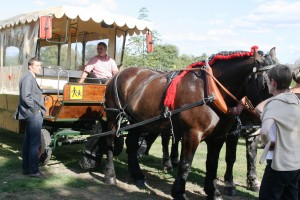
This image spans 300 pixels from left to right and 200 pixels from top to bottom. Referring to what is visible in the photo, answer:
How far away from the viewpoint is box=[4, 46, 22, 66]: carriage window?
7086 mm

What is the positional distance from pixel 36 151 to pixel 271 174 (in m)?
3.68

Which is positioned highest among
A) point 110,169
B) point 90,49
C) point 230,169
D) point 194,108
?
point 90,49

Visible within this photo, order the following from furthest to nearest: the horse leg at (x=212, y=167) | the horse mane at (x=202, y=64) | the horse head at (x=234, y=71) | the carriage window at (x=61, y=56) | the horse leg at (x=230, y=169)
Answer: the carriage window at (x=61, y=56), the horse leg at (x=230, y=169), the horse leg at (x=212, y=167), the horse mane at (x=202, y=64), the horse head at (x=234, y=71)

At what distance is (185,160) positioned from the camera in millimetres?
4254

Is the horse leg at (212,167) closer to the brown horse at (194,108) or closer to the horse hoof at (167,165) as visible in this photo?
the brown horse at (194,108)

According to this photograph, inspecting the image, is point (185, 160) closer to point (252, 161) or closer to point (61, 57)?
point (252, 161)

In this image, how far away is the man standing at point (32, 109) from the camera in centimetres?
520

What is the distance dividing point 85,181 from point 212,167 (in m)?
1.94

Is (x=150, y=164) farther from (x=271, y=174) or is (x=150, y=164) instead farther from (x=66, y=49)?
(x=271, y=174)

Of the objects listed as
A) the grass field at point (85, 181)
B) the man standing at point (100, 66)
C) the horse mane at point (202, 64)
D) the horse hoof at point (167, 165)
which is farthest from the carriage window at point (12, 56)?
the horse mane at point (202, 64)

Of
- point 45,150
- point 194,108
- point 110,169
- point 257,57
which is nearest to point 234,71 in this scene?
point 257,57

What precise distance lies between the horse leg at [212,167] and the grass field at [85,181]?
10.0 inches

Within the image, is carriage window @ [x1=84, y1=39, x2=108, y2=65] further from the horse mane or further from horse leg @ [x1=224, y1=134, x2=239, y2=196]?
horse leg @ [x1=224, y1=134, x2=239, y2=196]

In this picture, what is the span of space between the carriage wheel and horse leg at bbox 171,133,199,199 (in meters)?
2.50
